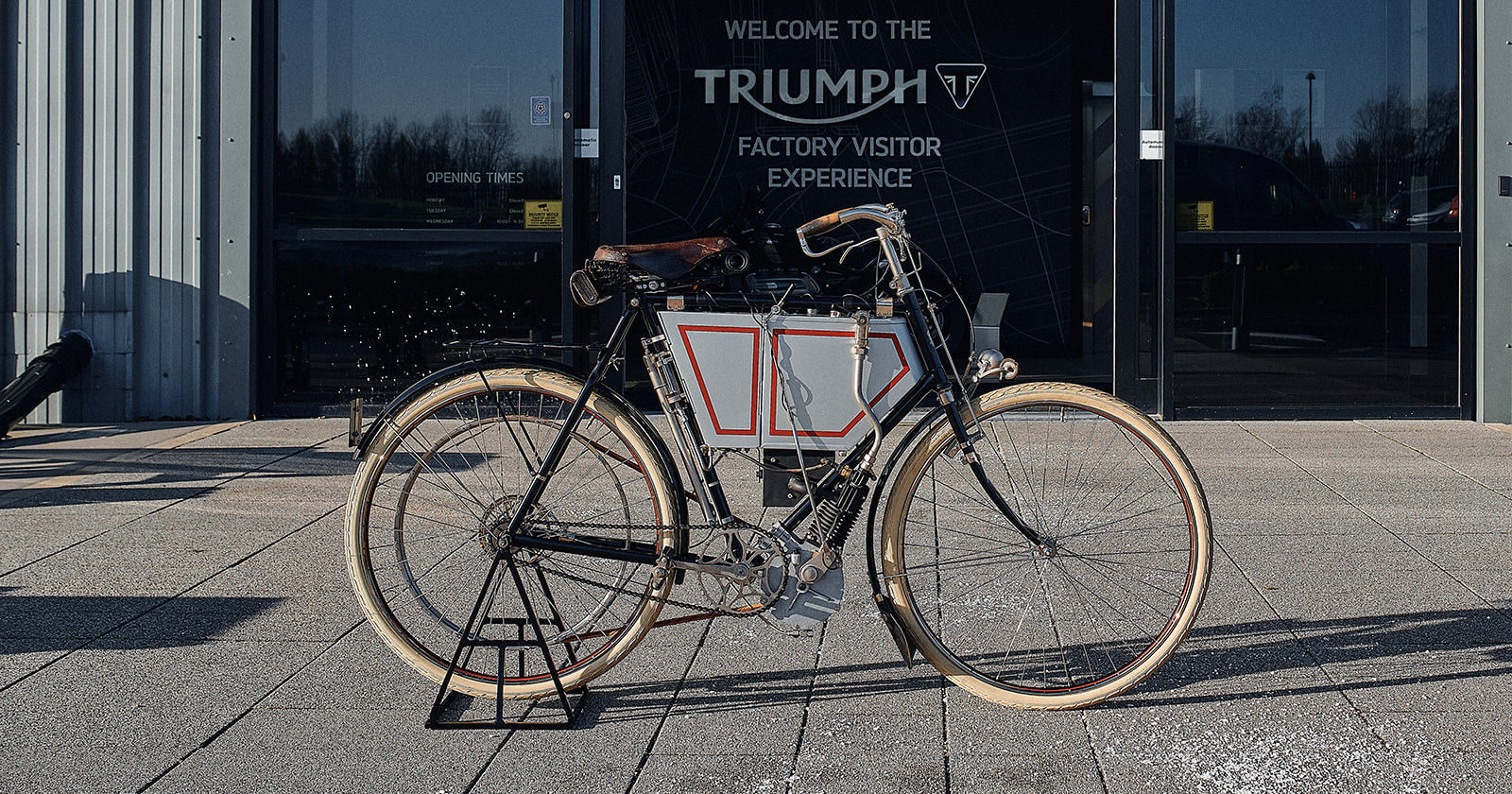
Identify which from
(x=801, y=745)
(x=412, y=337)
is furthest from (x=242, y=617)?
(x=412, y=337)

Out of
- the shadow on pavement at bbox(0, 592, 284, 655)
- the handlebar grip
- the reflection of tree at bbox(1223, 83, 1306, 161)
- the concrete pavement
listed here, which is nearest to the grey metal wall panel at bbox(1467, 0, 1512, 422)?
the reflection of tree at bbox(1223, 83, 1306, 161)

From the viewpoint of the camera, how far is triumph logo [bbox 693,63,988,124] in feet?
35.6

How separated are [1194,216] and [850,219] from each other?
19.4 feet

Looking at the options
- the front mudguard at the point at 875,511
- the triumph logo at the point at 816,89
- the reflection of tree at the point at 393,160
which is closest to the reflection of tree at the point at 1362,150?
the triumph logo at the point at 816,89

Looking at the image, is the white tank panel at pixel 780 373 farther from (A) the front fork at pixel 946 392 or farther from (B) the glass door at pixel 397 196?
(B) the glass door at pixel 397 196

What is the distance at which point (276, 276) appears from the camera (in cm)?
923

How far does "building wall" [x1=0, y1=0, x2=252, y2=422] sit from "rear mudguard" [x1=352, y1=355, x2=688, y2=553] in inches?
225

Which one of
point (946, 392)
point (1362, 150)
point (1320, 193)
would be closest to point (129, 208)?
point (946, 392)

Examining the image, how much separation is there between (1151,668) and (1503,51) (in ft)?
22.1

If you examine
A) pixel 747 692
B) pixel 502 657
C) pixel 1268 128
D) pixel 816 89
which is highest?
pixel 816 89

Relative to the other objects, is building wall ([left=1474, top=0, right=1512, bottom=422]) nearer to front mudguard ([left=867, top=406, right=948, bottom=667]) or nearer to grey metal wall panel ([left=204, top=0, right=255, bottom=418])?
front mudguard ([left=867, top=406, right=948, bottom=667])

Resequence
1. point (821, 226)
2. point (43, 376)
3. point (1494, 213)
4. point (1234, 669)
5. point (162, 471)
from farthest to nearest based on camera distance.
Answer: point (1494, 213) < point (43, 376) < point (162, 471) < point (1234, 669) < point (821, 226)

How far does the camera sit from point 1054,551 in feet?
12.6

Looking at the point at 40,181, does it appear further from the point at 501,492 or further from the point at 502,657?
the point at 502,657
